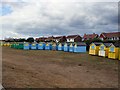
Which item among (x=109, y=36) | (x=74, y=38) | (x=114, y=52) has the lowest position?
(x=114, y=52)

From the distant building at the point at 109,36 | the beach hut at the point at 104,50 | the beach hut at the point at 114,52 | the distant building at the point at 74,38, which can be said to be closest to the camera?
the beach hut at the point at 114,52

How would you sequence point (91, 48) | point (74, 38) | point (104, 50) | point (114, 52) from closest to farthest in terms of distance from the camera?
1. point (114, 52)
2. point (104, 50)
3. point (91, 48)
4. point (74, 38)

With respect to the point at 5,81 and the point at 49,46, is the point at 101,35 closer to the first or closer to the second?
the point at 49,46

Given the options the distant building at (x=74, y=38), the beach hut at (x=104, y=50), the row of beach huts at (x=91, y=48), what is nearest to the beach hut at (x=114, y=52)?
the row of beach huts at (x=91, y=48)

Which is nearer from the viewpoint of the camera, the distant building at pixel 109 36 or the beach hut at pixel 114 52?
the beach hut at pixel 114 52

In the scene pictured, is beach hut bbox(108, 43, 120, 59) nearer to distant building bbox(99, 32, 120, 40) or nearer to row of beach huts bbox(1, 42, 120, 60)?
row of beach huts bbox(1, 42, 120, 60)

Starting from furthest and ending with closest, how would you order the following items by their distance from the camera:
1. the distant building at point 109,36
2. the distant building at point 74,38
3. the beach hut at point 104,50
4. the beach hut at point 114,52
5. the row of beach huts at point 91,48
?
the distant building at point 74,38 → the distant building at point 109,36 → the beach hut at point 104,50 → the row of beach huts at point 91,48 → the beach hut at point 114,52

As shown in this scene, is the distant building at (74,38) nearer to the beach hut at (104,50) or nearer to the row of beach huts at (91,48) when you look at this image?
the row of beach huts at (91,48)

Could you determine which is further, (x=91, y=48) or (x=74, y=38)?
(x=74, y=38)

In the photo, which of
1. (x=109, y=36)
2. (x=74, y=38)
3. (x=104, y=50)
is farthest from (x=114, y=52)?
(x=74, y=38)

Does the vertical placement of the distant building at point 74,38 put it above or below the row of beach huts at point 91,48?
above

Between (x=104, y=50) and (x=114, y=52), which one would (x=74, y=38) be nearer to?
(x=104, y=50)

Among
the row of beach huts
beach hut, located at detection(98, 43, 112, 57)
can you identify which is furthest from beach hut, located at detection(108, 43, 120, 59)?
beach hut, located at detection(98, 43, 112, 57)

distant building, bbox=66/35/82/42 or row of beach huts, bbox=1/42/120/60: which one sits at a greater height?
distant building, bbox=66/35/82/42
